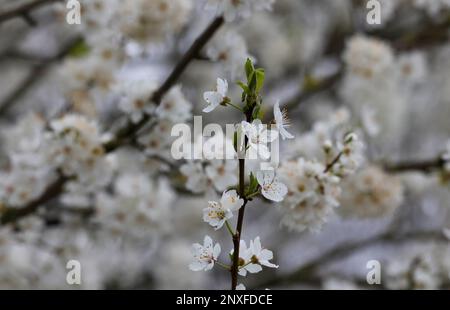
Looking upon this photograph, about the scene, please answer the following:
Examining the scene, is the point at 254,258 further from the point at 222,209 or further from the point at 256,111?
the point at 256,111

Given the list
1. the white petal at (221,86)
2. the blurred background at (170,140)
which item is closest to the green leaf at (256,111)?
the white petal at (221,86)

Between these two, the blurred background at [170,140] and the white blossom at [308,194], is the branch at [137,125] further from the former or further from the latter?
the white blossom at [308,194]

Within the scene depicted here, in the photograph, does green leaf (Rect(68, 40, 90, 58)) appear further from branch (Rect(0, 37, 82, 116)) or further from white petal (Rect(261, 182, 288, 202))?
white petal (Rect(261, 182, 288, 202))

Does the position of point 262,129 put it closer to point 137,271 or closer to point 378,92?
point 378,92

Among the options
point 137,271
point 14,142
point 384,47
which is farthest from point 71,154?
point 137,271

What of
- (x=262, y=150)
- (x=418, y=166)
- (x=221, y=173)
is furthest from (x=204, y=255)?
(x=418, y=166)

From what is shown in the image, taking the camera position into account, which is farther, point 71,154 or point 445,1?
point 445,1
